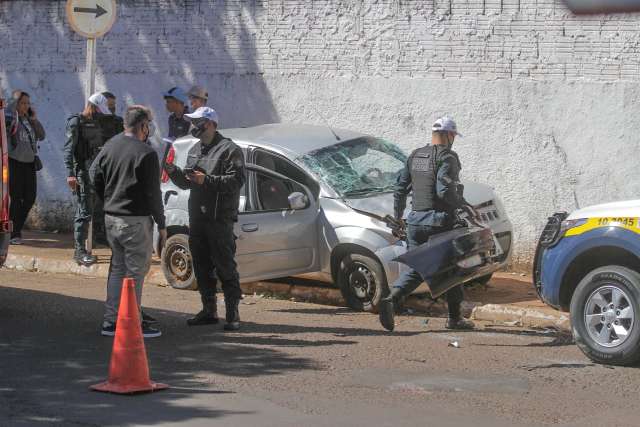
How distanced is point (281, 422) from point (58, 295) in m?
5.45

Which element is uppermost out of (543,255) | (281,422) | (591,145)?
(591,145)

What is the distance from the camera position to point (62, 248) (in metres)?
15.4

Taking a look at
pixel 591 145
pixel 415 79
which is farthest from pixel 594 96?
pixel 415 79

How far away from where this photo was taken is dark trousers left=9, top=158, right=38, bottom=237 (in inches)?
593

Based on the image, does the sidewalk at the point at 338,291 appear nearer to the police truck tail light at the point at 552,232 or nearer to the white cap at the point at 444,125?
the police truck tail light at the point at 552,232

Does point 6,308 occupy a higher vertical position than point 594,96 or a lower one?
lower

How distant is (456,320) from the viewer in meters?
10.7

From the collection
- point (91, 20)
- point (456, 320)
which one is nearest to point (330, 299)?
point (456, 320)

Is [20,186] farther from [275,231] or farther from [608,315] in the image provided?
[608,315]

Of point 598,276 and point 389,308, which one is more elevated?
point 598,276

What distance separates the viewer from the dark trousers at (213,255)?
10.4 metres

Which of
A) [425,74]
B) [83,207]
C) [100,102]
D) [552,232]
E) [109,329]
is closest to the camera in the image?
[552,232]

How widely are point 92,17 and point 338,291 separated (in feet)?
14.2

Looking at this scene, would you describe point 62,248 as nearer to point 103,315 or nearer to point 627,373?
point 103,315
